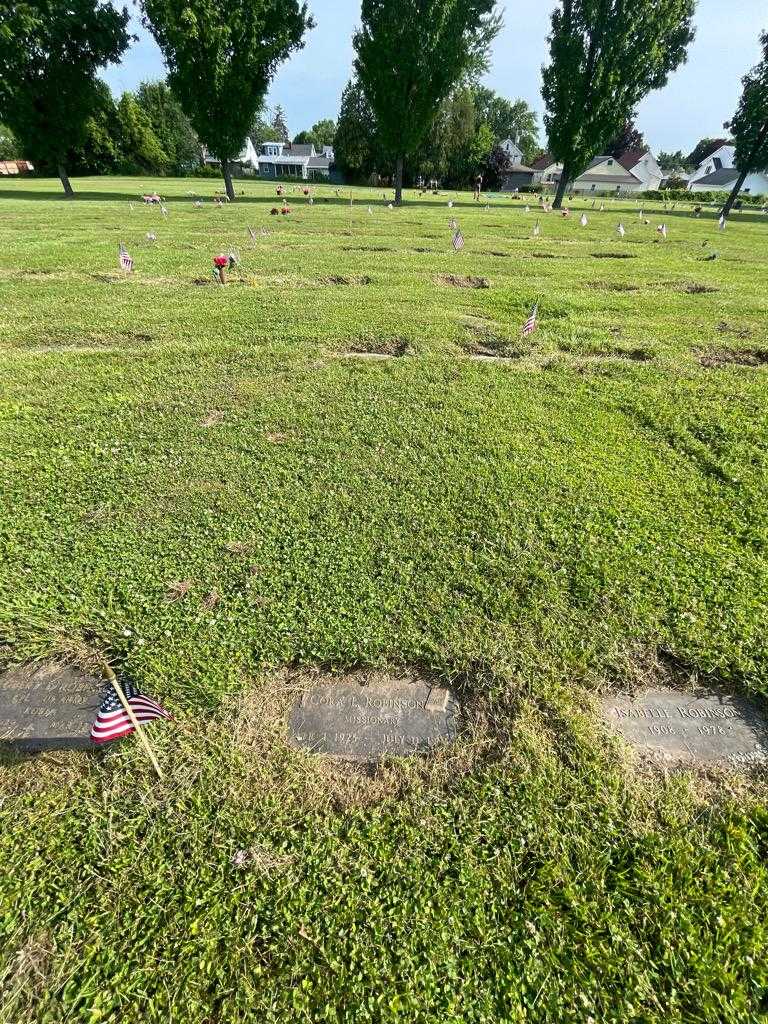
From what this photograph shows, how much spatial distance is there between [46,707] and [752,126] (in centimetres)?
3801

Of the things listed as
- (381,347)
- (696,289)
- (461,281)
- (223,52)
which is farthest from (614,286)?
(223,52)

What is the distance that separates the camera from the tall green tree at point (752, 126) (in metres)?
24.9

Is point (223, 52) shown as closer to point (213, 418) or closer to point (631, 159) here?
point (213, 418)

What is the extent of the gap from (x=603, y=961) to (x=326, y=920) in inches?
32.3

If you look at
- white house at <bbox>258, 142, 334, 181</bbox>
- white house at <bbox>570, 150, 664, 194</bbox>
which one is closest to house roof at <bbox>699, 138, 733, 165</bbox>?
white house at <bbox>570, 150, 664, 194</bbox>

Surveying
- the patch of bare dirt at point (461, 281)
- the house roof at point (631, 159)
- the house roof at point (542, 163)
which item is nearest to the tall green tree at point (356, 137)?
the house roof at point (542, 163)

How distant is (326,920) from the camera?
1533 mm

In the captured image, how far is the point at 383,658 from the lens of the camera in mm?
2324

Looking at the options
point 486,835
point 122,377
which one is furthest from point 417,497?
point 122,377

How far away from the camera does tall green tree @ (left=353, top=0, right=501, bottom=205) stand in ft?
74.9

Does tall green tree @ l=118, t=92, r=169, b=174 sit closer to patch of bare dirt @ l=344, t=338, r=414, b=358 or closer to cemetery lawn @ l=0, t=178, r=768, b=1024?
cemetery lawn @ l=0, t=178, r=768, b=1024

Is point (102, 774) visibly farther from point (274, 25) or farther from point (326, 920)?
point (274, 25)

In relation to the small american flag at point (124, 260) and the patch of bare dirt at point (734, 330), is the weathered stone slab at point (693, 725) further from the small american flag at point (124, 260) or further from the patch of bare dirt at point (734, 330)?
the small american flag at point (124, 260)

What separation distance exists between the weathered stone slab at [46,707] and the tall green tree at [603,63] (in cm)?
3354
